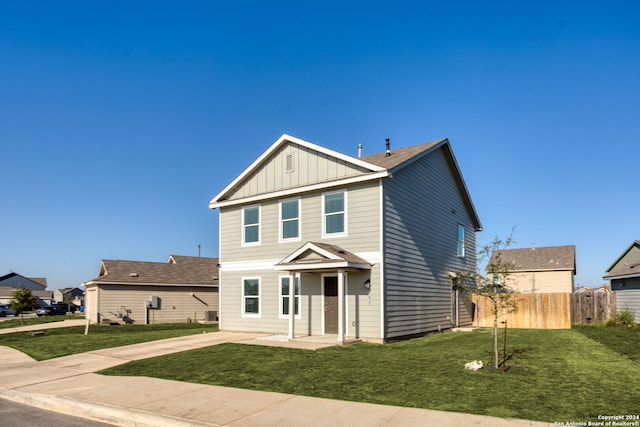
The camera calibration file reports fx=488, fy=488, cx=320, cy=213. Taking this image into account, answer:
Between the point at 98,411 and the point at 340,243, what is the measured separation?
10.3 metres

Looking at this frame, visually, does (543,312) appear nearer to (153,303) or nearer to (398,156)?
(398,156)

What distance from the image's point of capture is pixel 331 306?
1745 cm

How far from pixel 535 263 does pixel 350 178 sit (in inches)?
1269

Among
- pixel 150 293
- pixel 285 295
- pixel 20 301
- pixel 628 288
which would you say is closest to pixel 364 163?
pixel 285 295

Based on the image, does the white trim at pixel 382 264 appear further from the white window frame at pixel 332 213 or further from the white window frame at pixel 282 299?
the white window frame at pixel 282 299

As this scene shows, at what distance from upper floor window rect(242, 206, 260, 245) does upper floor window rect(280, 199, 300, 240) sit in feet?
4.55

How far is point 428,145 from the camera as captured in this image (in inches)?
805

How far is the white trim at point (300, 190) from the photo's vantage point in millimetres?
16375

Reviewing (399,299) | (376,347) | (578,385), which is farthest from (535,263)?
(578,385)

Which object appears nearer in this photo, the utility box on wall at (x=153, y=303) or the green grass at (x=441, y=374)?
the green grass at (x=441, y=374)

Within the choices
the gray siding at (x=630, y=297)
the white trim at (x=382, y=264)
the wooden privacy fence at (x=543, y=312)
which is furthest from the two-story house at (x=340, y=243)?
the gray siding at (x=630, y=297)

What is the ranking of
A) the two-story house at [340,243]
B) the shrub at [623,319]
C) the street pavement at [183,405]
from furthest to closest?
the shrub at [623,319] → the two-story house at [340,243] → the street pavement at [183,405]

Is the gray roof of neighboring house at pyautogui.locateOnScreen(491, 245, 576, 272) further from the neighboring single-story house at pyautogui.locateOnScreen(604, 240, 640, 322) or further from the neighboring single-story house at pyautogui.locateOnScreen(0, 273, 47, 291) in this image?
the neighboring single-story house at pyautogui.locateOnScreen(0, 273, 47, 291)

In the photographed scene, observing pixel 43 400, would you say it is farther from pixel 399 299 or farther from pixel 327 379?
pixel 399 299
